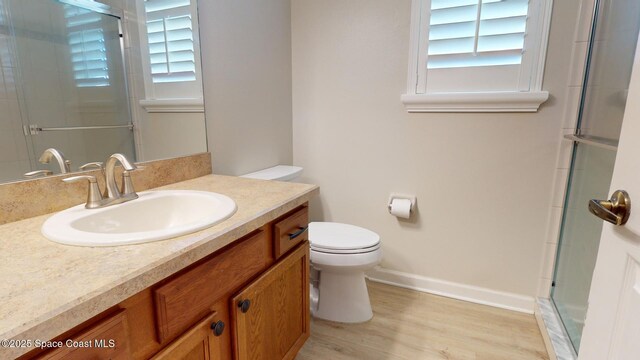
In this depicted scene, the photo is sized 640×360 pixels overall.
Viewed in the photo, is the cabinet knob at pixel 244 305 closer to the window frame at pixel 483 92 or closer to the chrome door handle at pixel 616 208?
the chrome door handle at pixel 616 208

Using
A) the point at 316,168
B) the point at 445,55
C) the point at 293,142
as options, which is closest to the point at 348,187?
the point at 316,168

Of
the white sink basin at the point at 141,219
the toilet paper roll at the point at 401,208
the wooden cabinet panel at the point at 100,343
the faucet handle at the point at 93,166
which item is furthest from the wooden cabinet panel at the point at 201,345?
the toilet paper roll at the point at 401,208

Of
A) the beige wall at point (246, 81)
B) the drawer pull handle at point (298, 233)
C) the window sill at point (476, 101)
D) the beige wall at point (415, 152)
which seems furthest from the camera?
the beige wall at point (415, 152)

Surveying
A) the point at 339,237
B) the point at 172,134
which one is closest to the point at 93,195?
the point at 172,134

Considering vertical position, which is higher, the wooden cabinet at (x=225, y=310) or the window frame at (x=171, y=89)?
the window frame at (x=171, y=89)

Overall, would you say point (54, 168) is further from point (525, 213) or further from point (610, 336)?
point (525, 213)

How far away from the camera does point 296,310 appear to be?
4.39ft

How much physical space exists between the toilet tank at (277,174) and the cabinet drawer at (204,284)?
2.61 ft

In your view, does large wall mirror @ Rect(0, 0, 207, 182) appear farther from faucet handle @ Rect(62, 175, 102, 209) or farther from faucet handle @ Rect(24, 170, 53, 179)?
faucet handle @ Rect(62, 175, 102, 209)

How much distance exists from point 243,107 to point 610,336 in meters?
1.66

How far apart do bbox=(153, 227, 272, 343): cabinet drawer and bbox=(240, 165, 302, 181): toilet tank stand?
0.80 metres

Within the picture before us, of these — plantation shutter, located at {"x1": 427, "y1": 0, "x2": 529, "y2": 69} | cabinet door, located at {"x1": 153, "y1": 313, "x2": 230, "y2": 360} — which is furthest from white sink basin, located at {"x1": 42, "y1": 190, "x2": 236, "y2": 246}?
plantation shutter, located at {"x1": 427, "y1": 0, "x2": 529, "y2": 69}

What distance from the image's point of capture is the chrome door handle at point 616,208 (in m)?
0.68

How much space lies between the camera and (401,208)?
6.58 feet
